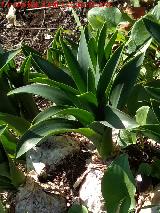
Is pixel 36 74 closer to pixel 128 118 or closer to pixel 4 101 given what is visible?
pixel 4 101

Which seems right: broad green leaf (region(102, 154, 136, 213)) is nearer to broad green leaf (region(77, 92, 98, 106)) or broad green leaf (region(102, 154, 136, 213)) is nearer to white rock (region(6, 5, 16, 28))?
broad green leaf (region(77, 92, 98, 106))

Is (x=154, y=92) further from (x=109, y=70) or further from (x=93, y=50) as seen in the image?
(x=93, y=50)

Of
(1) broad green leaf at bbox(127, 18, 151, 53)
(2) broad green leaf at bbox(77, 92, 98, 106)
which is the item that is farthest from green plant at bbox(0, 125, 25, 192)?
(1) broad green leaf at bbox(127, 18, 151, 53)

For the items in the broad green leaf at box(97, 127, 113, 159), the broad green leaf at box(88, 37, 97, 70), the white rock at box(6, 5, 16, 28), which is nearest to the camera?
the broad green leaf at box(97, 127, 113, 159)

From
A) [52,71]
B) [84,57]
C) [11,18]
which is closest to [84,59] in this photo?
[84,57]

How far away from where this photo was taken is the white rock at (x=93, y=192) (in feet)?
6.26

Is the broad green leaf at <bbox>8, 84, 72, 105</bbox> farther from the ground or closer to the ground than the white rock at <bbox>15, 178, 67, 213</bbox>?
farther from the ground

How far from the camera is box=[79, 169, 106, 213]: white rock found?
1909mm

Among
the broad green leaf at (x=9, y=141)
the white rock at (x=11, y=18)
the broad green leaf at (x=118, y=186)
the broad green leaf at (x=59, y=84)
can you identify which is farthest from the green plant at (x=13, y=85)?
the white rock at (x=11, y=18)

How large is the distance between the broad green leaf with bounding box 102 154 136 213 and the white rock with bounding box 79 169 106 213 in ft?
0.32

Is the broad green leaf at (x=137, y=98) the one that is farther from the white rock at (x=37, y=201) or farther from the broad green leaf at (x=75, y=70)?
the white rock at (x=37, y=201)

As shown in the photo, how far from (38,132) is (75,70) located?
12.4 inches

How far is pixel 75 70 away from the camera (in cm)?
193

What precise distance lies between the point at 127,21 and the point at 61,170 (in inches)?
39.4
